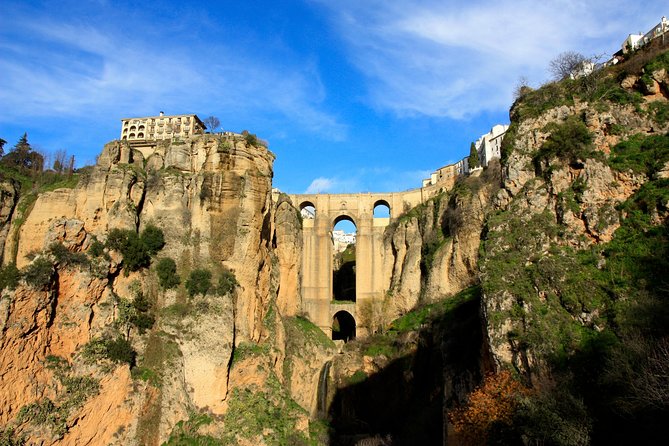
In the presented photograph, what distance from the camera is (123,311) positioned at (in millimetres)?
28859

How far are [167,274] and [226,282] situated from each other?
3.30 metres

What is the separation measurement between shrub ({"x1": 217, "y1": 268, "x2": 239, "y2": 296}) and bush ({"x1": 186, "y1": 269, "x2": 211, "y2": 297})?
2.19 feet

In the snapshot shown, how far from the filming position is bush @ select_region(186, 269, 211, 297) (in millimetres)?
30984

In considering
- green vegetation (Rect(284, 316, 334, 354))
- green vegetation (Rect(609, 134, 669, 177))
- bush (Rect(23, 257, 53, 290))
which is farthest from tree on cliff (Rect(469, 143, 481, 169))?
bush (Rect(23, 257, 53, 290))

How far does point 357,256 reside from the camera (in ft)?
175

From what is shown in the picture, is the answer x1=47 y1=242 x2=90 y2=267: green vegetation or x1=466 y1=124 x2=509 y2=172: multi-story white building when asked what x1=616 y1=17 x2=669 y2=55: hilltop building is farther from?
x1=47 y1=242 x2=90 y2=267: green vegetation

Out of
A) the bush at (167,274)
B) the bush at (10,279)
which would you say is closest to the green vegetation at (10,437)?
the bush at (10,279)

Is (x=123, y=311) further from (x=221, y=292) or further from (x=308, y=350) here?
(x=308, y=350)

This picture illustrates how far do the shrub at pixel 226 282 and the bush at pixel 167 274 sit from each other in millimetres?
2342

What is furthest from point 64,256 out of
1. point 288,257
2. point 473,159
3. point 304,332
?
point 473,159

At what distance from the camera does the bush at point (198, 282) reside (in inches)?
1220

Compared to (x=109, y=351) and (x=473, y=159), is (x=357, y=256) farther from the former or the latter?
(x=109, y=351)

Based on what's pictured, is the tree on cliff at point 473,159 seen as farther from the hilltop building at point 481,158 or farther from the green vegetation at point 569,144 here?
the green vegetation at point 569,144

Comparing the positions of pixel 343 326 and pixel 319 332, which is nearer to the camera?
pixel 319 332
